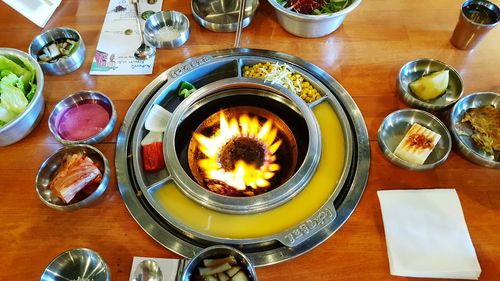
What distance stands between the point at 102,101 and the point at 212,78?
73 centimetres

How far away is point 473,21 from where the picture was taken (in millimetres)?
2400

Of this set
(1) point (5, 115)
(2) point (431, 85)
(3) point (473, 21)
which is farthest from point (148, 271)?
(3) point (473, 21)

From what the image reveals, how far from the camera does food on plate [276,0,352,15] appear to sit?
8.32ft

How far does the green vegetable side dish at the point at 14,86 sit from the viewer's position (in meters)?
2.12

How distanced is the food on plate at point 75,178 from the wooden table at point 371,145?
103 millimetres

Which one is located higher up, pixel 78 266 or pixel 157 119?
pixel 157 119

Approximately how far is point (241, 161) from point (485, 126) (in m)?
1.43

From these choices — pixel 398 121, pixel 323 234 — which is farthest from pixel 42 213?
pixel 398 121

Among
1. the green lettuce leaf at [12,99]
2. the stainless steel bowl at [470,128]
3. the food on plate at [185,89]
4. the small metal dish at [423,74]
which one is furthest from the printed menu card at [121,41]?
the stainless steel bowl at [470,128]

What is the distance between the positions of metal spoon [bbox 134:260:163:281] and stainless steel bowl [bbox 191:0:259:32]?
65.1 inches

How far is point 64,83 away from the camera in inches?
96.9

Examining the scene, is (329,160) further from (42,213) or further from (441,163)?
(42,213)

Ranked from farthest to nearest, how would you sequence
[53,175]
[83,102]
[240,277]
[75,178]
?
[83,102] → [53,175] → [75,178] → [240,277]

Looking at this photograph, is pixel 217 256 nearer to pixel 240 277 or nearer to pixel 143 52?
pixel 240 277
